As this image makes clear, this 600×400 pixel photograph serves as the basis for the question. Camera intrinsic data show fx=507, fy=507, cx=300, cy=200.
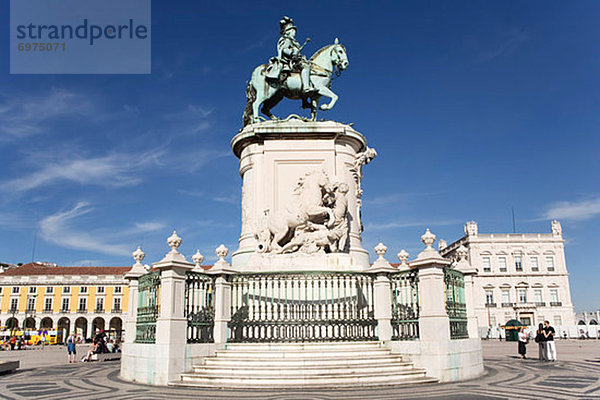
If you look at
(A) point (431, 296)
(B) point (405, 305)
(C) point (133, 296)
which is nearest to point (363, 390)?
(A) point (431, 296)

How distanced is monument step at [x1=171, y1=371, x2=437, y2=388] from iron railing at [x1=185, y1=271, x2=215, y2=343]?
1.30 metres

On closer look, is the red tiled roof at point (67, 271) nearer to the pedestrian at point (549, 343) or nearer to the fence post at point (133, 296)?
the fence post at point (133, 296)

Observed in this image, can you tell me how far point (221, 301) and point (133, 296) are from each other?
327cm

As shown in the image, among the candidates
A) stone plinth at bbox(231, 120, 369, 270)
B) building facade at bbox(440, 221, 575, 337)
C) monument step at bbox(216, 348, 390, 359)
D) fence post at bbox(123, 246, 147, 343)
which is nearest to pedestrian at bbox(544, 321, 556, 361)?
stone plinth at bbox(231, 120, 369, 270)

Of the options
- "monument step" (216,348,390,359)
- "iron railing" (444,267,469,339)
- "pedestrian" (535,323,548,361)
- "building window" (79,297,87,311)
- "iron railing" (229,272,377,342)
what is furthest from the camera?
"building window" (79,297,87,311)

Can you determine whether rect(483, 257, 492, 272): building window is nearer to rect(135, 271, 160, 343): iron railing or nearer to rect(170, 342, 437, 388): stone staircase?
rect(170, 342, 437, 388): stone staircase

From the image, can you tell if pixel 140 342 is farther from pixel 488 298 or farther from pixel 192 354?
pixel 488 298

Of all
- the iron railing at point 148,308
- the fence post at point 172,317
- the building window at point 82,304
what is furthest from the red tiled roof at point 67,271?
the fence post at point 172,317

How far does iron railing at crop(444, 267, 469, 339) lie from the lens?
11391 millimetres

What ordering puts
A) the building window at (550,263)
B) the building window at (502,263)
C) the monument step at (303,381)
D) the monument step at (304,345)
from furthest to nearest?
the building window at (502,263) → the building window at (550,263) → the monument step at (304,345) → the monument step at (303,381)

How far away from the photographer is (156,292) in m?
11.6

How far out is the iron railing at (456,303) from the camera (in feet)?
37.4

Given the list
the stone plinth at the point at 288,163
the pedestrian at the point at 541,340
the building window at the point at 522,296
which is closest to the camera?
the stone plinth at the point at 288,163

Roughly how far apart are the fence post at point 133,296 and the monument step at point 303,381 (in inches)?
136
